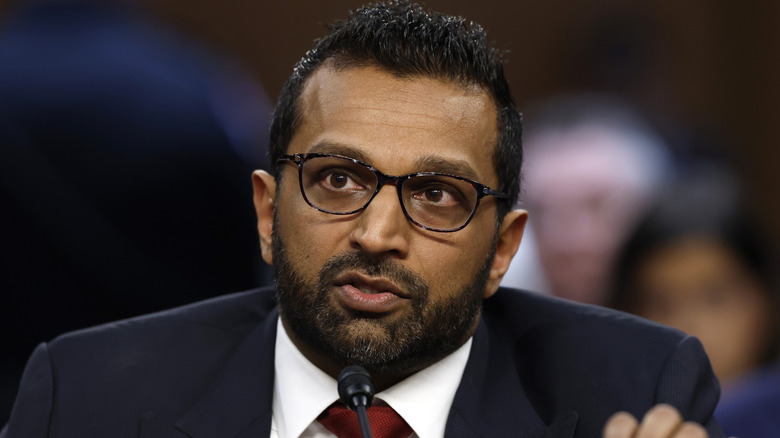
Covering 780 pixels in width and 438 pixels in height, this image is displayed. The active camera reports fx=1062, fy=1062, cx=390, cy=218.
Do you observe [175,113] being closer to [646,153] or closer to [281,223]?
[281,223]

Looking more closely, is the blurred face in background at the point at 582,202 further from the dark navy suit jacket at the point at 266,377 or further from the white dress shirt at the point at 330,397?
the white dress shirt at the point at 330,397

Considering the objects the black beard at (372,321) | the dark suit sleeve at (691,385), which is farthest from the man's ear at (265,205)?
the dark suit sleeve at (691,385)

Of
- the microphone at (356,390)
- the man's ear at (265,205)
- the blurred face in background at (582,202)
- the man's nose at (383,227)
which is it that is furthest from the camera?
the blurred face in background at (582,202)

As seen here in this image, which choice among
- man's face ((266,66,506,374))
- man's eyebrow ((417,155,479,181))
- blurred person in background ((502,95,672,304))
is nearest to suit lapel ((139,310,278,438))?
man's face ((266,66,506,374))

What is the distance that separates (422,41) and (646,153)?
9.73ft

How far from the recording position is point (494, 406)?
2164 mm

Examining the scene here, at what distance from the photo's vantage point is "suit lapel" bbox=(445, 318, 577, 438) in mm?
2086

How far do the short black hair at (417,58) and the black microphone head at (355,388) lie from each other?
566mm

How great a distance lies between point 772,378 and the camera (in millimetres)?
2893

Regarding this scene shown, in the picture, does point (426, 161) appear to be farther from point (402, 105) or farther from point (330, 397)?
point (330, 397)

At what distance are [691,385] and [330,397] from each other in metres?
0.72

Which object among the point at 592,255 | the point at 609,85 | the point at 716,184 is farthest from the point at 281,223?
the point at 609,85

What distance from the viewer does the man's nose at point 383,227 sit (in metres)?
1.95

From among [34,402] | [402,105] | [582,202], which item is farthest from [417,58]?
[582,202]
